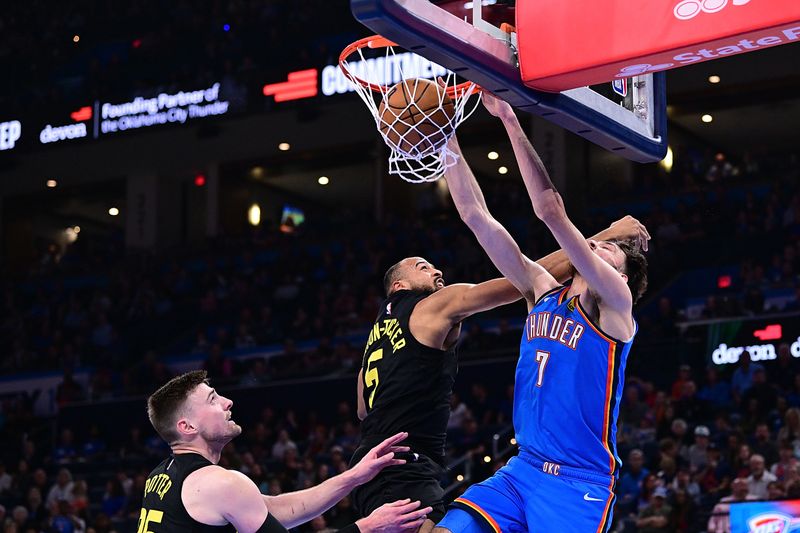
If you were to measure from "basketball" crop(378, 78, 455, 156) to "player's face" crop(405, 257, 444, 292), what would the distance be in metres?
0.71

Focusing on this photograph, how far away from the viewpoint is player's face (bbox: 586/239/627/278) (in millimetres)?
5715

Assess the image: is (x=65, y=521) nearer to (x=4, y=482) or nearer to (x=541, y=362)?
(x=4, y=482)

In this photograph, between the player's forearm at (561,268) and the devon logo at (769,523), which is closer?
the player's forearm at (561,268)

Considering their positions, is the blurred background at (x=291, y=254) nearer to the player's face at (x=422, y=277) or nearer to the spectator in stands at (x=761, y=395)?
the spectator in stands at (x=761, y=395)

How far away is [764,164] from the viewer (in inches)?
870

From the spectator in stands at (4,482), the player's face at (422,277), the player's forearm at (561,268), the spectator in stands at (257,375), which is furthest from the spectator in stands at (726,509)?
the spectator in stands at (4,482)

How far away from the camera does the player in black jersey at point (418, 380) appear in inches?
227

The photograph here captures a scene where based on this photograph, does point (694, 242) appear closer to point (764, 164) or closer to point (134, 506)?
point (764, 164)

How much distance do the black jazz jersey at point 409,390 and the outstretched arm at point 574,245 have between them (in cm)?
90

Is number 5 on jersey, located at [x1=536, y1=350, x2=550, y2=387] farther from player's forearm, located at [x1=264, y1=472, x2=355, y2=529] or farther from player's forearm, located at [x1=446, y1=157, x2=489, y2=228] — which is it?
player's forearm, located at [x1=264, y1=472, x2=355, y2=529]

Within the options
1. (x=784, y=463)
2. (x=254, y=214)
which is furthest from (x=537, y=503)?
(x=254, y=214)

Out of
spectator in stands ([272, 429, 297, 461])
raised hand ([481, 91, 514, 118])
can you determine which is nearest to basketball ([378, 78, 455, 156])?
raised hand ([481, 91, 514, 118])

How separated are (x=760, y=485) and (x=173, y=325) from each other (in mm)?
15384

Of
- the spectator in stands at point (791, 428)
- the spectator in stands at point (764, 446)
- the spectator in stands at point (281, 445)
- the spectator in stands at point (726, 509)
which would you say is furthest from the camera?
the spectator in stands at point (281, 445)
